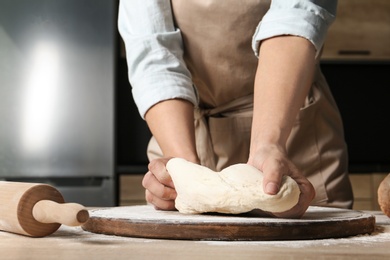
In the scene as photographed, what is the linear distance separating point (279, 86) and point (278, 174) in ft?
0.69

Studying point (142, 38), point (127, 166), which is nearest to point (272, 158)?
point (142, 38)

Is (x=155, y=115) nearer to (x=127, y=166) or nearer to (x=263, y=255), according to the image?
(x=263, y=255)

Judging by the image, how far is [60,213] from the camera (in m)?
0.62

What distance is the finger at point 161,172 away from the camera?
2.79 feet

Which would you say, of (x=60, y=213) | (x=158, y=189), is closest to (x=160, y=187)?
(x=158, y=189)

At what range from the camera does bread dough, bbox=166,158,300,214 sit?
0.69m

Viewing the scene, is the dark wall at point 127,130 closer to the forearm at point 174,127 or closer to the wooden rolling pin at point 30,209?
the forearm at point 174,127

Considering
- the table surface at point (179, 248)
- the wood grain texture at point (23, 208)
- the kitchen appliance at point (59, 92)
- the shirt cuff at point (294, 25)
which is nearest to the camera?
the table surface at point (179, 248)

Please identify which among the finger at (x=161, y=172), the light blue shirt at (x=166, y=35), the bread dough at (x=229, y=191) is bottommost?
the finger at (x=161, y=172)

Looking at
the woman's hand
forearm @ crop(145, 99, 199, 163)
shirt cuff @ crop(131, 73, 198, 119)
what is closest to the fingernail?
Result: the woman's hand

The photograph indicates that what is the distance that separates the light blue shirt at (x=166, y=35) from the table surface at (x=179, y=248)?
0.37 m

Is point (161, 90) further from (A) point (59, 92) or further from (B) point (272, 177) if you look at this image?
(A) point (59, 92)

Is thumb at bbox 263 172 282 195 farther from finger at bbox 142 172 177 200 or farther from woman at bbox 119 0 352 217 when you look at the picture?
finger at bbox 142 172 177 200

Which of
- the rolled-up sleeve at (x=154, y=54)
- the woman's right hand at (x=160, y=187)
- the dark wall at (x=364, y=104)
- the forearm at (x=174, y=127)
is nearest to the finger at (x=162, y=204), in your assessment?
the woman's right hand at (x=160, y=187)
